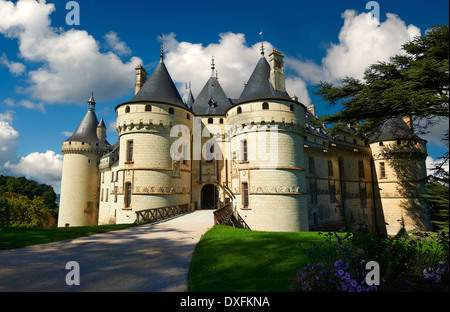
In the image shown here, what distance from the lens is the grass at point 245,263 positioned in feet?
15.9

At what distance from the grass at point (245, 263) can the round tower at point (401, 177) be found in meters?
27.4

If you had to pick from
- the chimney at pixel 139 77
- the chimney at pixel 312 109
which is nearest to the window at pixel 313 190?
the chimney at pixel 312 109

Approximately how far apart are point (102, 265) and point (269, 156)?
1371 centimetres

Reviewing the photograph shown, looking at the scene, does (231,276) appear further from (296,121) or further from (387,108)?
(296,121)

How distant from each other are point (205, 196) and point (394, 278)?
68.2 ft

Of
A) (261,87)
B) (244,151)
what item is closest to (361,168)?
(261,87)

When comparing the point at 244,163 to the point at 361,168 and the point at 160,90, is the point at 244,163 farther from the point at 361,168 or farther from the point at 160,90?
the point at 361,168

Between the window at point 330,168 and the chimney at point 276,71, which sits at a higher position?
the chimney at point 276,71

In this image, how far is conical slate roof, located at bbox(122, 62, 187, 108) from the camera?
19.9 m

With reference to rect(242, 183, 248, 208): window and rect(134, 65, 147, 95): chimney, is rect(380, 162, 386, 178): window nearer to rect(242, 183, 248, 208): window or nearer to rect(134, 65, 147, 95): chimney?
rect(242, 183, 248, 208): window

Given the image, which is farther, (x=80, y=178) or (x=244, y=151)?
(x=80, y=178)

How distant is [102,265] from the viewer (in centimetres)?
625

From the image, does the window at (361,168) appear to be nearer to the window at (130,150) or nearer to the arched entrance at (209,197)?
the arched entrance at (209,197)
